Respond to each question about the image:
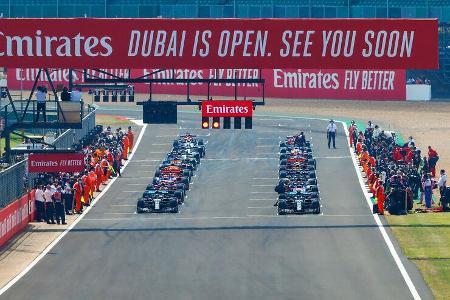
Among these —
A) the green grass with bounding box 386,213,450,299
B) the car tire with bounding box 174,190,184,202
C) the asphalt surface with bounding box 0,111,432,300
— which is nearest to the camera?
the asphalt surface with bounding box 0,111,432,300

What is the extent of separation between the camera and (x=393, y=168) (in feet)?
176

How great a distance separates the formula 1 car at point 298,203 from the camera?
159 feet

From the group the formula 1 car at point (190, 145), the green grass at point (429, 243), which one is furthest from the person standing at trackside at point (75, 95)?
the formula 1 car at point (190, 145)

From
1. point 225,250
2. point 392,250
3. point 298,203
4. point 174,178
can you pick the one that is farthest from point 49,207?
point 392,250

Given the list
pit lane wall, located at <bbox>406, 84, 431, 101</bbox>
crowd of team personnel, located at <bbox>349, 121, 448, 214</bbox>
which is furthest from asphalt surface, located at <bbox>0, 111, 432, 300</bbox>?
pit lane wall, located at <bbox>406, 84, 431, 101</bbox>

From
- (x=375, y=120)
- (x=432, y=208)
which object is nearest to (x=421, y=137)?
(x=375, y=120)

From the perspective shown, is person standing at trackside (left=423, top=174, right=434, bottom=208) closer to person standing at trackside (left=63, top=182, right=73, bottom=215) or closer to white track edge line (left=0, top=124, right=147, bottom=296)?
white track edge line (left=0, top=124, right=147, bottom=296)

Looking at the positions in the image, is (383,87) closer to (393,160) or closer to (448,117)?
(448,117)

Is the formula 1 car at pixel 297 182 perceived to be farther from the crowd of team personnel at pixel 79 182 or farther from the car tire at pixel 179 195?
the crowd of team personnel at pixel 79 182

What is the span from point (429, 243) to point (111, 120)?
41.6m

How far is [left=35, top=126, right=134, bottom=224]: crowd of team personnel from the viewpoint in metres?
47.4

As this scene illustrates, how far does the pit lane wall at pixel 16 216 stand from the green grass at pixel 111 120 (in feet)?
105

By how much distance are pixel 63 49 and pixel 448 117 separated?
40.8 meters

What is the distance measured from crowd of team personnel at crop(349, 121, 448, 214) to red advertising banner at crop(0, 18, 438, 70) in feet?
17.6
